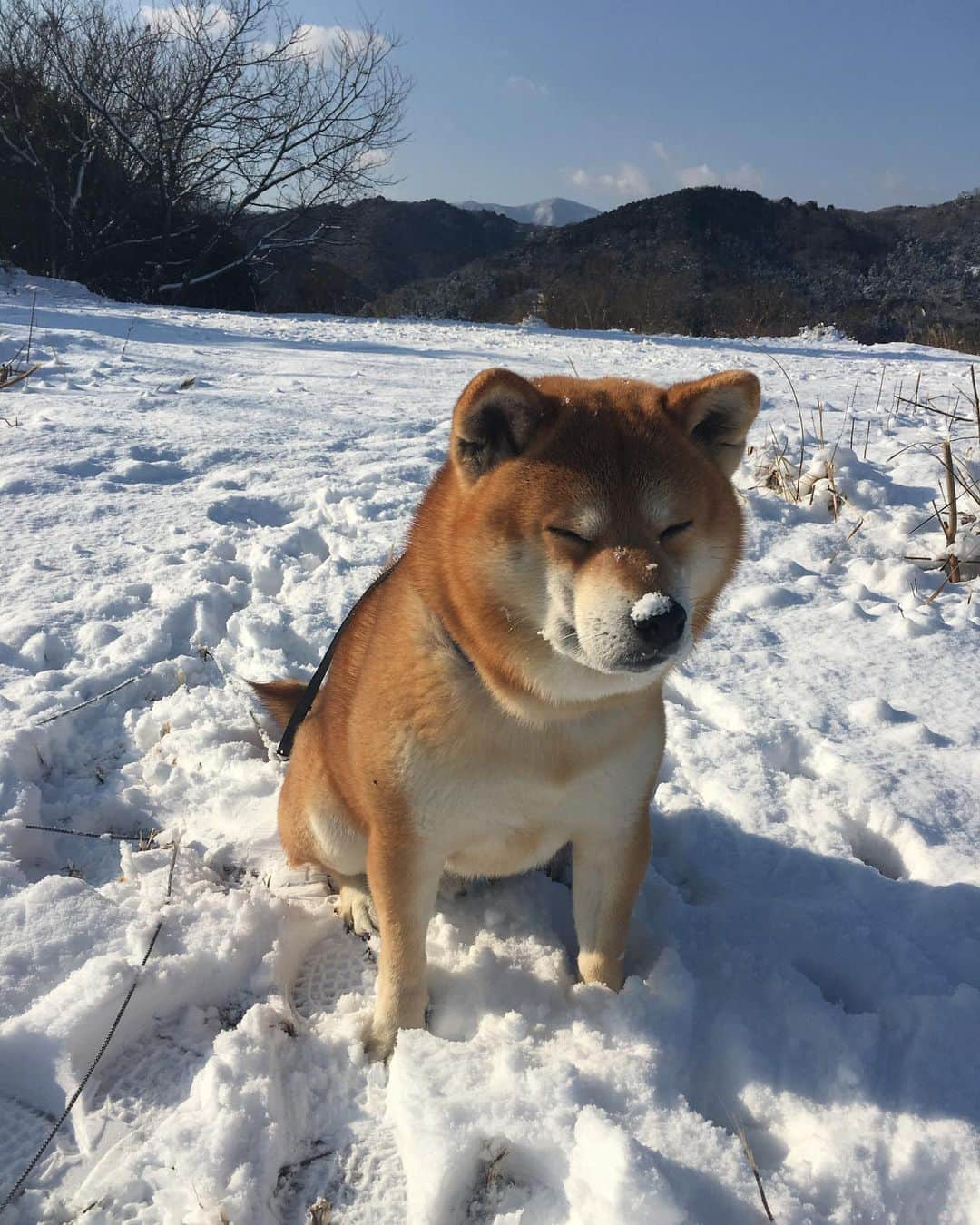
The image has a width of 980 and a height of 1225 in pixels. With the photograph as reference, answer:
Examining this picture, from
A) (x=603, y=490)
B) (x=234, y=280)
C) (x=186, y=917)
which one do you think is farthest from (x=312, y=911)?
(x=234, y=280)

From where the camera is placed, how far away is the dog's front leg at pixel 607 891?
191 cm

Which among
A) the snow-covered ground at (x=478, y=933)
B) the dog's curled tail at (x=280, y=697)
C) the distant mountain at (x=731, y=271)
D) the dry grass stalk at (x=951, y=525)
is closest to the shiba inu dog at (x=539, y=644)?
the snow-covered ground at (x=478, y=933)

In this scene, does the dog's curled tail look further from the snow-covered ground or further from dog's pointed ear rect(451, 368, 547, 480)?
dog's pointed ear rect(451, 368, 547, 480)

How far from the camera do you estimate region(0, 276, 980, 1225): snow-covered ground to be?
1509 mm

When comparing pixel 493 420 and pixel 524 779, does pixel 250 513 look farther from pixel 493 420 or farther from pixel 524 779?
pixel 524 779

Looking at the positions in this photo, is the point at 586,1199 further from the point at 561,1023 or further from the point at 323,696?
the point at 323,696

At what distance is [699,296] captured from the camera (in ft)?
73.0

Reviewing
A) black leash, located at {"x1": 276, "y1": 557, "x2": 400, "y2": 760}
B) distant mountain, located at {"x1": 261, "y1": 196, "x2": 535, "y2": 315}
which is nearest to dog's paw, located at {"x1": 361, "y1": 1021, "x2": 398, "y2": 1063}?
black leash, located at {"x1": 276, "y1": 557, "x2": 400, "y2": 760}

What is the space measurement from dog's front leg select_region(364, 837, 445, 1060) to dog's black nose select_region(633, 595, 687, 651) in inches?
28.1

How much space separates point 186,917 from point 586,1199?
43.8 inches

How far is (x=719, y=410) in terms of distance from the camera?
70.5 inches

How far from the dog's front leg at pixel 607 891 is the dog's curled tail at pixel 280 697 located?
42.0 inches

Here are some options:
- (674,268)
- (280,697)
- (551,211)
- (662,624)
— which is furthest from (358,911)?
(551,211)

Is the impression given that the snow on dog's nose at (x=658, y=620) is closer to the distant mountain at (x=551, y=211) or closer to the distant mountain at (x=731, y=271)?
the distant mountain at (x=731, y=271)
